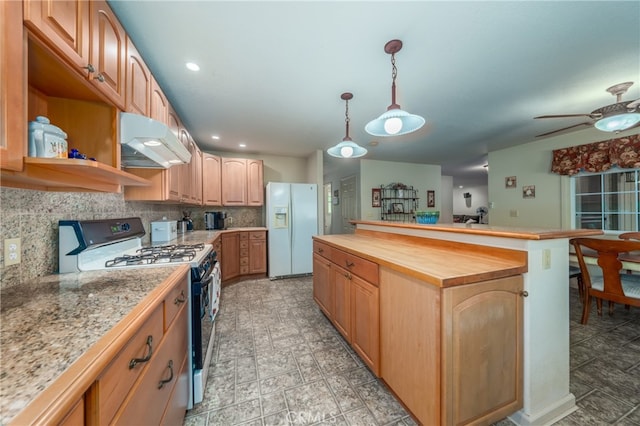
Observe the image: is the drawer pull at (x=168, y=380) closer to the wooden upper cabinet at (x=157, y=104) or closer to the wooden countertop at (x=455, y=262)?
the wooden countertop at (x=455, y=262)

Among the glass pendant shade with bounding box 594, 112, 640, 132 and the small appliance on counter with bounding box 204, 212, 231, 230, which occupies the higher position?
the glass pendant shade with bounding box 594, 112, 640, 132

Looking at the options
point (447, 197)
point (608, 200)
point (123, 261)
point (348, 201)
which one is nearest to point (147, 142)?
point (123, 261)

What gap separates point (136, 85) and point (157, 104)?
431mm

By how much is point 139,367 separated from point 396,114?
192 cm

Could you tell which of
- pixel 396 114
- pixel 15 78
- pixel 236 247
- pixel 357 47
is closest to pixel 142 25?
pixel 15 78

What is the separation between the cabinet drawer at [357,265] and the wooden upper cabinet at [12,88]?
5.43 ft

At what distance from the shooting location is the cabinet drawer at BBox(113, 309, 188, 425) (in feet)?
2.42

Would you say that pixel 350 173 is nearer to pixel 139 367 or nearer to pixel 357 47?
pixel 357 47

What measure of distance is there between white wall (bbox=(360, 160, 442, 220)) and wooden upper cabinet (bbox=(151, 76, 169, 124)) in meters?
4.02

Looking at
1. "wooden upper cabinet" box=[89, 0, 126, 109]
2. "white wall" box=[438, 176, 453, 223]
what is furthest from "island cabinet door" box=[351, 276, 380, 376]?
"white wall" box=[438, 176, 453, 223]

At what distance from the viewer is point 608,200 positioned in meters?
3.63

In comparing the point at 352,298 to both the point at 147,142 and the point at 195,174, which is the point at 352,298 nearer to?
the point at 147,142

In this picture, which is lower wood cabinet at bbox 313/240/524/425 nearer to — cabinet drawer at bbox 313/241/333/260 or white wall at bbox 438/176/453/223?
cabinet drawer at bbox 313/241/333/260

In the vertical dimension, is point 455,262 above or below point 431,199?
below
